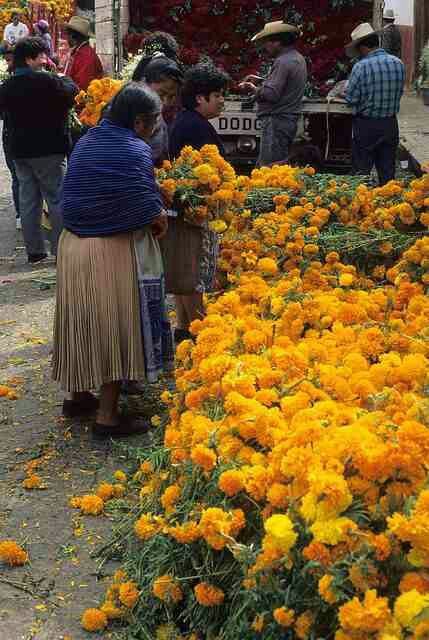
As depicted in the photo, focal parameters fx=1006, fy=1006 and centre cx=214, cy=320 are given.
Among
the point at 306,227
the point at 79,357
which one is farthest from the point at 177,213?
the point at 79,357

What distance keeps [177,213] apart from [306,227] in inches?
29.3

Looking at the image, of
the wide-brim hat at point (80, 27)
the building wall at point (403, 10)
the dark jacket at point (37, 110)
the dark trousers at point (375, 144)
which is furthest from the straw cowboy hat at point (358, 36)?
the building wall at point (403, 10)

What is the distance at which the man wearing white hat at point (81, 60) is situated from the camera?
421 inches

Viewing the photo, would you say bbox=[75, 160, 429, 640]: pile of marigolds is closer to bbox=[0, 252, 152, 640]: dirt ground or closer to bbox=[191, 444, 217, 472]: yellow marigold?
bbox=[191, 444, 217, 472]: yellow marigold

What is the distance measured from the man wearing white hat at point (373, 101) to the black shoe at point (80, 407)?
5468mm

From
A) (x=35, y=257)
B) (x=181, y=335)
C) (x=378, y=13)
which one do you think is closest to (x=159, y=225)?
(x=181, y=335)

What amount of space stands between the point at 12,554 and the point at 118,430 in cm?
132

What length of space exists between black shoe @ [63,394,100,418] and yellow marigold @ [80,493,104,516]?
1220 millimetres

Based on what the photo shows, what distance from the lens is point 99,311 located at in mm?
5035

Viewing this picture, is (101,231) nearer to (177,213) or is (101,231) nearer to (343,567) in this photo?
(177,213)

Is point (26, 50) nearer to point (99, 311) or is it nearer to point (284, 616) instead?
point (99, 311)

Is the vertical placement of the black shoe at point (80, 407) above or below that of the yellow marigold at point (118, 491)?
below

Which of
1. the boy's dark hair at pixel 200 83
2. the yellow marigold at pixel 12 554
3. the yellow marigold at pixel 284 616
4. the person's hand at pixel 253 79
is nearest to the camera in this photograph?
the yellow marigold at pixel 284 616

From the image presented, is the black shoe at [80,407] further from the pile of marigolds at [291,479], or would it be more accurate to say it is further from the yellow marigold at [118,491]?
the yellow marigold at [118,491]
